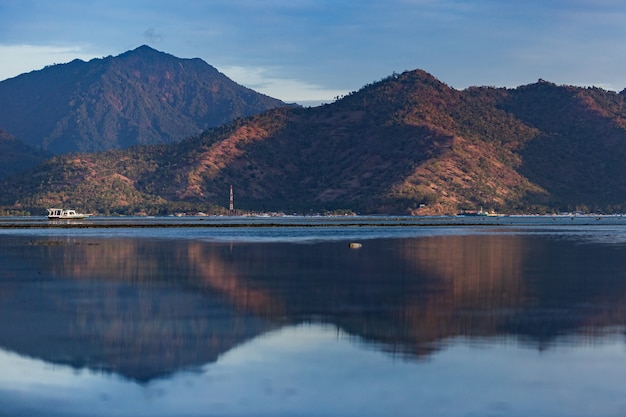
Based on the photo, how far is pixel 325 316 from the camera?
3375cm

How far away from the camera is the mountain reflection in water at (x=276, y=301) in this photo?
27984 mm

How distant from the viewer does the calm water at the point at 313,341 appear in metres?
21.1

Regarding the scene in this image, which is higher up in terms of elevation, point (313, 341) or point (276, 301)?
point (276, 301)

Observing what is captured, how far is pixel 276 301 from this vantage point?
38.0 m

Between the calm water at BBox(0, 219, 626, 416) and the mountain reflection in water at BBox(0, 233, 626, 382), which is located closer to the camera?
the calm water at BBox(0, 219, 626, 416)

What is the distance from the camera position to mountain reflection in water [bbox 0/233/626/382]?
28.0 metres

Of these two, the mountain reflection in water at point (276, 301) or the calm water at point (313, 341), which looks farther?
the mountain reflection in water at point (276, 301)

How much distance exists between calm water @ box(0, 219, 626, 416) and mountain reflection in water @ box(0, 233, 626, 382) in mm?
113

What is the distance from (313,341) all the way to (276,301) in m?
9.61

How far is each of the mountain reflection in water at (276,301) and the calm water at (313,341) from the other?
113mm

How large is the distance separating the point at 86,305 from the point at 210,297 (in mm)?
5119

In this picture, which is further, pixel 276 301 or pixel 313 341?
pixel 276 301

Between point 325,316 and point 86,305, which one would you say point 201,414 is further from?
point 86,305

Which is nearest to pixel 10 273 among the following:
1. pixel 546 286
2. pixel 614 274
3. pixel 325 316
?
pixel 325 316
